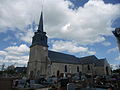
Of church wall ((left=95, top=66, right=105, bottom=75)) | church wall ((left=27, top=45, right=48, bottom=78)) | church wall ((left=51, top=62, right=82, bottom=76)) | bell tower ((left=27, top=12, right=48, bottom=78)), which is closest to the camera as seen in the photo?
church wall ((left=27, top=45, right=48, bottom=78))

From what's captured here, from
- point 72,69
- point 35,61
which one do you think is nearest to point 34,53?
point 35,61

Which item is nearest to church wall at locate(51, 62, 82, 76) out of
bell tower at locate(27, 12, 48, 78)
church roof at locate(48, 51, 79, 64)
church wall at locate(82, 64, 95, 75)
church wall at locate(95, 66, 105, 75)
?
church roof at locate(48, 51, 79, 64)

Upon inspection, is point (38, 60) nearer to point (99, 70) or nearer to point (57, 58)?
point (57, 58)

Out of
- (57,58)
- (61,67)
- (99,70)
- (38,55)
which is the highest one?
(38,55)

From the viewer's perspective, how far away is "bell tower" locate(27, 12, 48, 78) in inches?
1238

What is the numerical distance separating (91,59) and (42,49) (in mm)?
20434

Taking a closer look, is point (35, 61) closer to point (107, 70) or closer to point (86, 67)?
point (86, 67)

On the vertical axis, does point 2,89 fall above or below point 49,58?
below

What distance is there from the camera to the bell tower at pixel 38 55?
31453 mm

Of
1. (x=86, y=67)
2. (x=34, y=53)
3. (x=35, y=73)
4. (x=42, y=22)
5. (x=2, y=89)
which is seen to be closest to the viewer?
(x=2, y=89)

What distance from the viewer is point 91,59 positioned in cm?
4247

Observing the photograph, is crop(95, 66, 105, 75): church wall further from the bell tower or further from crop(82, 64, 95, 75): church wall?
the bell tower

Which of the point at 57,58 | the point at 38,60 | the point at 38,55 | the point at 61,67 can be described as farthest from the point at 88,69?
the point at 38,55

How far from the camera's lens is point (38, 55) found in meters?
32.2
